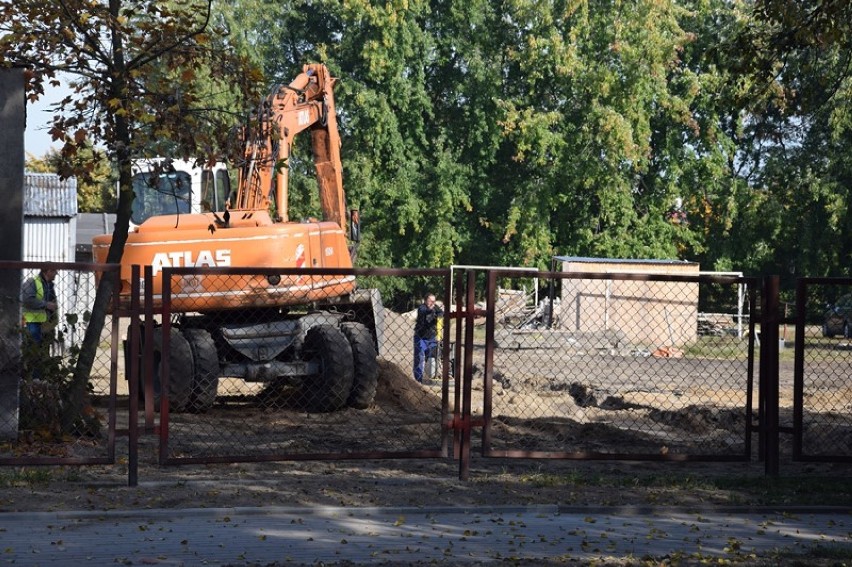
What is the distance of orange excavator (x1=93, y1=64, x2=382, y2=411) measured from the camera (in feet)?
46.4

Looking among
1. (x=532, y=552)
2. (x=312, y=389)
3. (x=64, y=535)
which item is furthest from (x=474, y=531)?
(x=312, y=389)

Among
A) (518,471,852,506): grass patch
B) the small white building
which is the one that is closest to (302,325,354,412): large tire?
→ (518,471,852,506): grass patch

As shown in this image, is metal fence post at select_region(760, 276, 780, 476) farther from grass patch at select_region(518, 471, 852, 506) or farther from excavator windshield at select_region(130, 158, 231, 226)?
excavator windshield at select_region(130, 158, 231, 226)

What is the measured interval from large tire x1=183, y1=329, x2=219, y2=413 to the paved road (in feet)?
18.8

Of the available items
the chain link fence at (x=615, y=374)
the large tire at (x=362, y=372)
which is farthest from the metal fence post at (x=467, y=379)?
the large tire at (x=362, y=372)

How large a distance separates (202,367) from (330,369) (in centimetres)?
146

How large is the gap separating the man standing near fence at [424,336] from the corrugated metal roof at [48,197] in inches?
550

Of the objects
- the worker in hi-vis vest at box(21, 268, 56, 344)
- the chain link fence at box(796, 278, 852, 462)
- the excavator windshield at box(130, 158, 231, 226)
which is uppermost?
the excavator windshield at box(130, 158, 231, 226)

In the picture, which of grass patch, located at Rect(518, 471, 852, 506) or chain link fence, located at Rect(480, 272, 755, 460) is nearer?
grass patch, located at Rect(518, 471, 852, 506)

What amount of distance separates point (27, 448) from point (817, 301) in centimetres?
3148

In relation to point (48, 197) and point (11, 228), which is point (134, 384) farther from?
point (48, 197)


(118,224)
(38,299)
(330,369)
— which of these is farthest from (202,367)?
(118,224)

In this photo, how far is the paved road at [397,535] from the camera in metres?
7.24

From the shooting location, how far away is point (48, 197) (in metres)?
31.3
